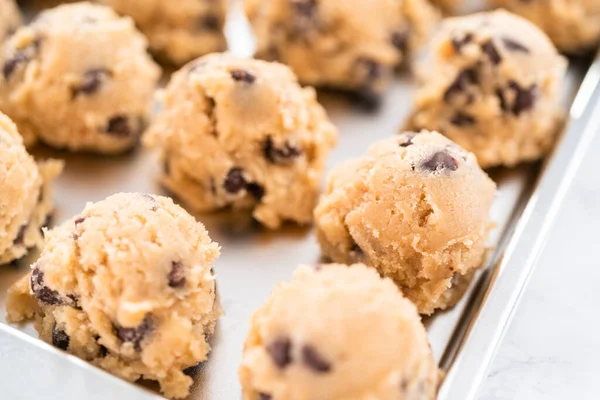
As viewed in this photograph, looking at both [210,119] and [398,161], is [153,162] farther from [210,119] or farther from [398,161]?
[398,161]

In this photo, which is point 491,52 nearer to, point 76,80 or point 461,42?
point 461,42

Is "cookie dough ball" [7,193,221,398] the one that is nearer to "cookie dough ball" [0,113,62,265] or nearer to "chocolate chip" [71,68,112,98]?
"cookie dough ball" [0,113,62,265]

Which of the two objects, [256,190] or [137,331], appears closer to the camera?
[137,331]

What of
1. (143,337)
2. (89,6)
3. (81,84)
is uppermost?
(89,6)

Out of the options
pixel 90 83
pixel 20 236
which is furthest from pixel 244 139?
pixel 20 236

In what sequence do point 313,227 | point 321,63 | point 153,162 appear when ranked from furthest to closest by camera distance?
point 321,63
point 153,162
point 313,227

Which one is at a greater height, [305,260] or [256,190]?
[256,190]

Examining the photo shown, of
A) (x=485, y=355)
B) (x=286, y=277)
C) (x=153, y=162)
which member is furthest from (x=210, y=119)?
(x=485, y=355)
